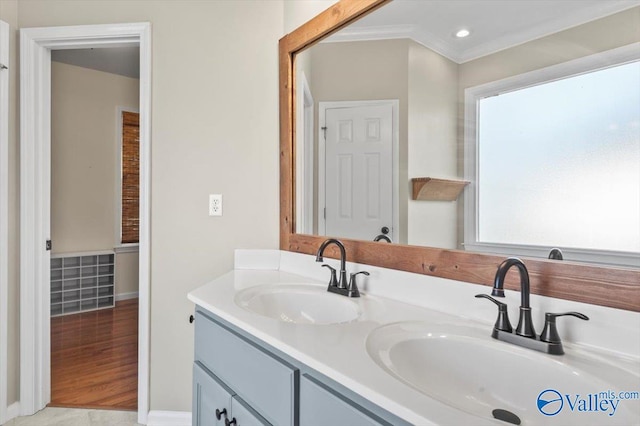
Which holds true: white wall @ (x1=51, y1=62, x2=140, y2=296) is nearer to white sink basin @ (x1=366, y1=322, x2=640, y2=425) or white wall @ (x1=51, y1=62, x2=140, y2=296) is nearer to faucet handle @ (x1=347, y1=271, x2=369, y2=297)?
faucet handle @ (x1=347, y1=271, x2=369, y2=297)

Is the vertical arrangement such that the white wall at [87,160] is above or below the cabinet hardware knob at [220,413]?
above

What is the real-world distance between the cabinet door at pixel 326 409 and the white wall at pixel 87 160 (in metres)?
3.89

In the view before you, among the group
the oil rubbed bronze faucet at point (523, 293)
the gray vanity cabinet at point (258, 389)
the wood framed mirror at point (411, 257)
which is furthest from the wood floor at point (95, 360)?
the oil rubbed bronze faucet at point (523, 293)

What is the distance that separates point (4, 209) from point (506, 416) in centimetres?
236

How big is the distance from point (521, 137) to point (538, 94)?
11 cm

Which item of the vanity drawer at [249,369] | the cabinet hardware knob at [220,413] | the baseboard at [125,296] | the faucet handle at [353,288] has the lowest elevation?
the baseboard at [125,296]

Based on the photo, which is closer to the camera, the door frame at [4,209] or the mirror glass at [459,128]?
the mirror glass at [459,128]

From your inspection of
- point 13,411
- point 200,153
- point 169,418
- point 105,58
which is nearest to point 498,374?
point 200,153

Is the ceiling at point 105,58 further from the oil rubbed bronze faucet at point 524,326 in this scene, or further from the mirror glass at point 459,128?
the oil rubbed bronze faucet at point 524,326

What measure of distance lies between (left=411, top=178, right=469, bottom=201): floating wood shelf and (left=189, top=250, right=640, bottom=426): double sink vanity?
0.89 feet

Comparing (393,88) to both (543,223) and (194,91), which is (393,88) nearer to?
(543,223)

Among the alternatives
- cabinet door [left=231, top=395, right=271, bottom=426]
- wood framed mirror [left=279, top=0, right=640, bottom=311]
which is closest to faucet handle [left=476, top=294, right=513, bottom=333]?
wood framed mirror [left=279, top=0, right=640, bottom=311]

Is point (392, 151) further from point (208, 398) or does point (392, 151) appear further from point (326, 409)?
point (208, 398)

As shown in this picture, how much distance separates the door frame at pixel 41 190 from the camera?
5.82 ft
